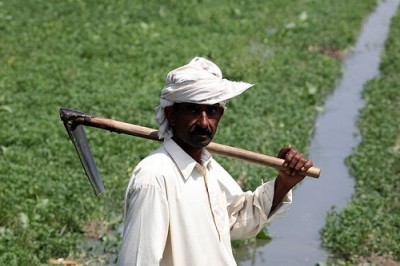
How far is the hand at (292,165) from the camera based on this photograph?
432 cm

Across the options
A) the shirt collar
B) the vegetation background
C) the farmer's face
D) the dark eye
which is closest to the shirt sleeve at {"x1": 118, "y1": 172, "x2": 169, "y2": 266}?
the shirt collar

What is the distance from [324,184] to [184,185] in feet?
17.5

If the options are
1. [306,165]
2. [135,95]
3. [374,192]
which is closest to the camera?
[306,165]

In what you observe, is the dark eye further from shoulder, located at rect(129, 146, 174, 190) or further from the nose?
shoulder, located at rect(129, 146, 174, 190)

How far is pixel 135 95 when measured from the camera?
11273 millimetres

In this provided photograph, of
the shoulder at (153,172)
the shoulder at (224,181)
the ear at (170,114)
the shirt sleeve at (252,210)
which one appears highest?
the ear at (170,114)

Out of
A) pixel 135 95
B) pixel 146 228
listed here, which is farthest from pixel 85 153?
pixel 135 95

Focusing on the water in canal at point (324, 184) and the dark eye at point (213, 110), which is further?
the water in canal at point (324, 184)

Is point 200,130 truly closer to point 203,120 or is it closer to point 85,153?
point 203,120

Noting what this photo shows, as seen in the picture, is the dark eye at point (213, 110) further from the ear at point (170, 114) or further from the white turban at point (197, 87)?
the ear at point (170, 114)

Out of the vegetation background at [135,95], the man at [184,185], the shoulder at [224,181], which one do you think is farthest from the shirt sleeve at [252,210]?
the vegetation background at [135,95]

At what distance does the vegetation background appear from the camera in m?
7.67

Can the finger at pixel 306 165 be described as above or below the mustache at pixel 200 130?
below

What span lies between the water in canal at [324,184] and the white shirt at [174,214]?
10.9ft
